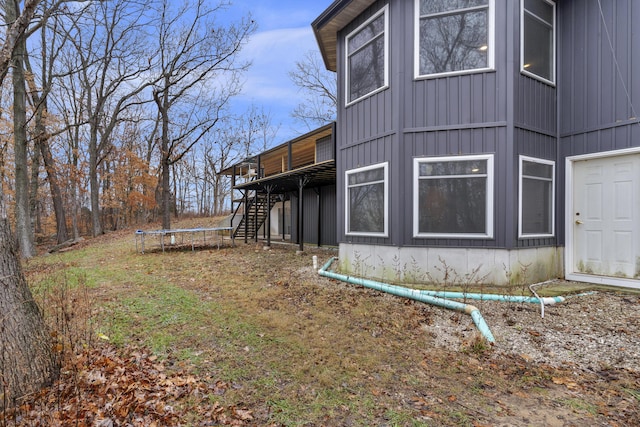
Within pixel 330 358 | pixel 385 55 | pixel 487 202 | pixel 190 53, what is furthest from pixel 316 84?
pixel 330 358

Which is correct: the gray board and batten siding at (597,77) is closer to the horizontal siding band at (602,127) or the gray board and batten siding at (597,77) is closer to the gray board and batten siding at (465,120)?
the horizontal siding band at (602,127)

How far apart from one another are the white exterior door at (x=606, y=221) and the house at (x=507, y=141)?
0.06ft

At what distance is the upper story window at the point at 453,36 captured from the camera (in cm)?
557

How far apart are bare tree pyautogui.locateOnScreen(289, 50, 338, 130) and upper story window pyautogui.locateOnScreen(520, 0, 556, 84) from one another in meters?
14.9

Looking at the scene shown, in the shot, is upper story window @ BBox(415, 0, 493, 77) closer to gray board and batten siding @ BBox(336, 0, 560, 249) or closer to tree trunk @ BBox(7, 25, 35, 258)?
gray board and batten siding @ BBox(336, 0, 560, 249)

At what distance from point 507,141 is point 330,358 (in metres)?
4.57

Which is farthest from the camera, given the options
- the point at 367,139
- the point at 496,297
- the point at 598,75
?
the point at 367,139

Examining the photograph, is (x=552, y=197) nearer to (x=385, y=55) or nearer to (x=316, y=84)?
(x=385, y=55)

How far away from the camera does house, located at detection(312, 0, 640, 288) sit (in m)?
5.37

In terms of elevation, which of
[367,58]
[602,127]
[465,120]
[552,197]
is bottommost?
[552,197]

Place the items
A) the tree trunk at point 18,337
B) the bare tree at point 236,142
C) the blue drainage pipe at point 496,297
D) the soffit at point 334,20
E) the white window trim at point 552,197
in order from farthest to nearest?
the bare tree at point 236,142 → the soffit at point 334,20 → the white window trim at point 552,197 → the blue drainage pipe at point 496,297 → the tree trunk at point 18,337

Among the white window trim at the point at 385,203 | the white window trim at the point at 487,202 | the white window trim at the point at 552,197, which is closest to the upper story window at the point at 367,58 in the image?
the white window trim at the point at 385,203

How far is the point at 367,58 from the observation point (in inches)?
266

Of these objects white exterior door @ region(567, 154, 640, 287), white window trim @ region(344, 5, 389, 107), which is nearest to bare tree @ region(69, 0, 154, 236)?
white window trim @ region(344, 5, 389, 107)
